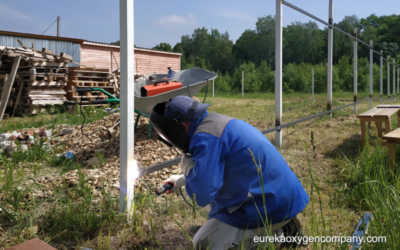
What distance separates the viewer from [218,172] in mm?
1676

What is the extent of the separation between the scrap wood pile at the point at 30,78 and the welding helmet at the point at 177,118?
8.91 m

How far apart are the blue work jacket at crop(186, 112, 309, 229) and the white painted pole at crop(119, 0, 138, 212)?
0.70m

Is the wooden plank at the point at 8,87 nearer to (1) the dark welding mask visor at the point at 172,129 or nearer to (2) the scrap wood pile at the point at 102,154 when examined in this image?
(2) the scrap wood pile at the point at 102,154

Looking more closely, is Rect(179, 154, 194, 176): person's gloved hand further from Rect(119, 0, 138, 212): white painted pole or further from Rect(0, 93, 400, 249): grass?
Rect(119, 0, 138, 212): white painted pole

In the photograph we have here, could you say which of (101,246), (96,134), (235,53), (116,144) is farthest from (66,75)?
(235,53)

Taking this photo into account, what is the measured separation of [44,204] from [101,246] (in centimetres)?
85

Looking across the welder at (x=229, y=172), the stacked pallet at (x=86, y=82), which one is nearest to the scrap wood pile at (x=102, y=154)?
the welder at (x=229, y=172)

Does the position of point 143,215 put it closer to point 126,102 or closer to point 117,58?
point 126,102

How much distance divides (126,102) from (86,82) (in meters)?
9.21

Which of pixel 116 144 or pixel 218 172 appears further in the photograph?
pixel 116 144

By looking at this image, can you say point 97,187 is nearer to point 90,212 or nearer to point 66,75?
point 90,212

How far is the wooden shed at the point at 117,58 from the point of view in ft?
55.1

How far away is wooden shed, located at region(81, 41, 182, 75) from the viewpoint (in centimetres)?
1678

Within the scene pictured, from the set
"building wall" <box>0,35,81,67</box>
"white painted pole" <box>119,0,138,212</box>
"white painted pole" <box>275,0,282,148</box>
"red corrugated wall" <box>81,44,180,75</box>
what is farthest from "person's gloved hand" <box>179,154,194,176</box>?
"red corrugated wall" <box>81,44,180,75</box>
